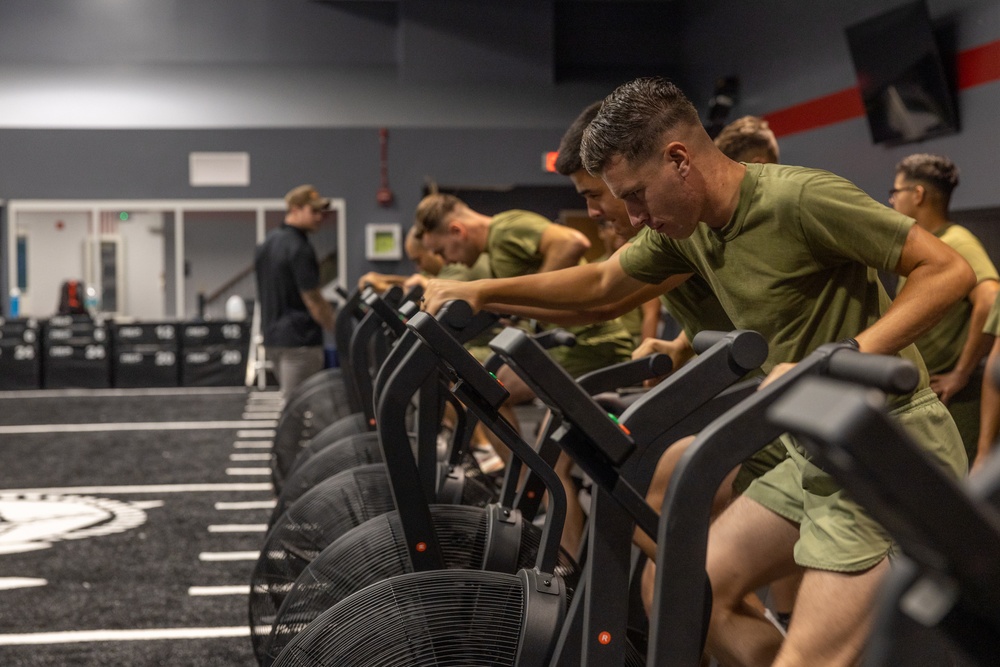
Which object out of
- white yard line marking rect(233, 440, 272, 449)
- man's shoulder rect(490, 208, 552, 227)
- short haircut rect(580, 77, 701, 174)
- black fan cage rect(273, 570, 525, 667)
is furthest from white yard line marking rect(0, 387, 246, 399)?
short haircut rect(580, 77, 701, 174)

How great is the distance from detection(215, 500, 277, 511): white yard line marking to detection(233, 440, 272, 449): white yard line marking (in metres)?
1.91

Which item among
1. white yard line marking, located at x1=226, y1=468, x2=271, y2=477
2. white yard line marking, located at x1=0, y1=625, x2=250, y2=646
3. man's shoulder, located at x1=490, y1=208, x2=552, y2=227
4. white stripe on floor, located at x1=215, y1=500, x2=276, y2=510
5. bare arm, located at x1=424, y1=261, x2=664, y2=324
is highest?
man's shoulder, located at x1=490, y1=208, x2=552, y2=227

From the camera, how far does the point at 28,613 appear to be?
3.63m

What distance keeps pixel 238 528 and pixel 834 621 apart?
3.75m

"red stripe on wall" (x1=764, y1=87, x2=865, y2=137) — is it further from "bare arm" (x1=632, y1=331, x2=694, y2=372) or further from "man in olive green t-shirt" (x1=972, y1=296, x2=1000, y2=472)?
"bare arm" (x1=632, y1=331, x2=694, y2=372)

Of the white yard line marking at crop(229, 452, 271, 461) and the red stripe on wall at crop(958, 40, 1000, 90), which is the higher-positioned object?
the red stripe on wall at crop(958, 40, 1000, 90)

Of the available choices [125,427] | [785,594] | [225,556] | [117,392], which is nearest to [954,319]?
[785,594]

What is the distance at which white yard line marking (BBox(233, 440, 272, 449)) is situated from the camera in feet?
24.2

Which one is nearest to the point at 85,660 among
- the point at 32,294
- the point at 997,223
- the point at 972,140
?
the point at 997,223

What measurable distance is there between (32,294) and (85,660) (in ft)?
34.1

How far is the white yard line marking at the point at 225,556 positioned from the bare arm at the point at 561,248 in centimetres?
175

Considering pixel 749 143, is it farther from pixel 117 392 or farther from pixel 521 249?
pixel 117 392

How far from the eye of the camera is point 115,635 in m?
3.38

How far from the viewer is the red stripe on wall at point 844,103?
22.1 feet
